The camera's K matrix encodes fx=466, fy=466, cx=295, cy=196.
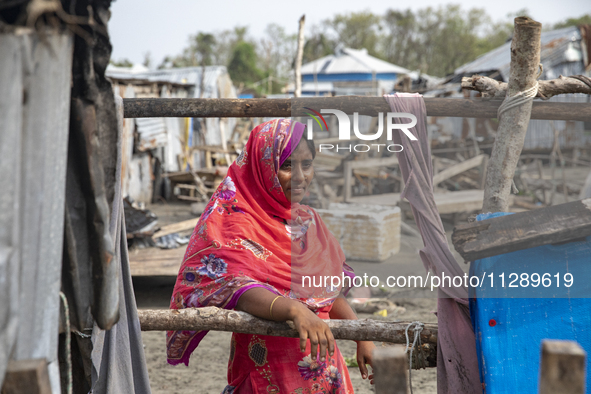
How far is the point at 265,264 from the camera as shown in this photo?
205 cm

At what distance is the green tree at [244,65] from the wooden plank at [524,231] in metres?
30.9

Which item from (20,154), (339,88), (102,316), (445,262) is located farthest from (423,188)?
(339,88)

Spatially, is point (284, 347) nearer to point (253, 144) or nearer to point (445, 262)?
point (445, 262)

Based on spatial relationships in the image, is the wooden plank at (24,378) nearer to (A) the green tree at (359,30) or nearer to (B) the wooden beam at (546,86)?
(B) the wooden beam at (546,86)

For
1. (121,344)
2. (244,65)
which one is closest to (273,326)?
(121,344)

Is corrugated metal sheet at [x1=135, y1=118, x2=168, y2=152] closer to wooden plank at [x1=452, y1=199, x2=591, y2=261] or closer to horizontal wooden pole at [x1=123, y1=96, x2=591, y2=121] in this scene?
horizontal wooden pole at [x1=123, y1=96, x2=591, y2=121]

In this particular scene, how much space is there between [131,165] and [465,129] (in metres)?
15.0

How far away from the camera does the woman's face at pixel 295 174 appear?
213cm

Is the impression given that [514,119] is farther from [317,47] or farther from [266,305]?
[317,47]

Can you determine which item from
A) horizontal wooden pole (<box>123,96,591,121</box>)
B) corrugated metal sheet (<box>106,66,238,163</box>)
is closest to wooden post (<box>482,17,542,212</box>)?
horizontal wooden pole (<box>123,96,591,121</box>)

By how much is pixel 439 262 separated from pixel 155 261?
511 cm

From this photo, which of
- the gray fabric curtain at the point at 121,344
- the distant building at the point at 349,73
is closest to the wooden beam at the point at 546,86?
the gray fabric curtain at the point at 121,344

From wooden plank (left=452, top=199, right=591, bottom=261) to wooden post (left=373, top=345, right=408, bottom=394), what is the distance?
734mm

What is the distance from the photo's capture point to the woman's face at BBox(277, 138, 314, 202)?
6.98 ft
